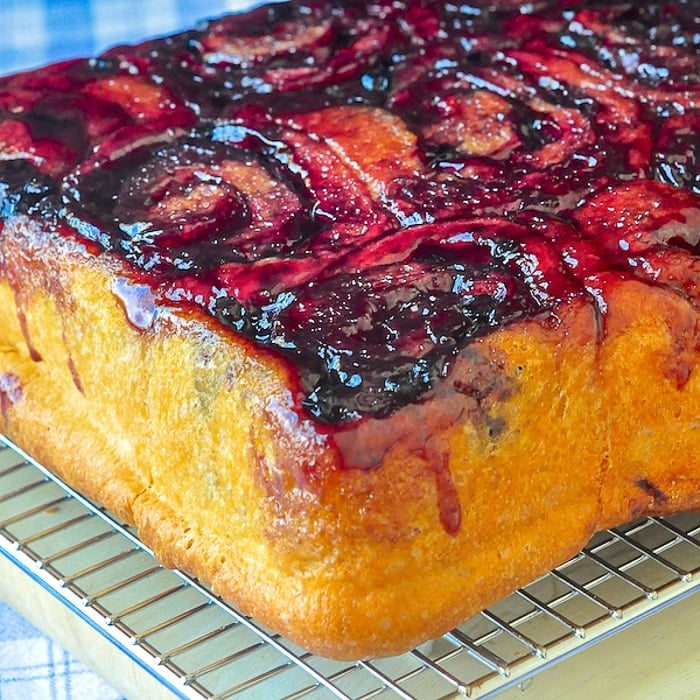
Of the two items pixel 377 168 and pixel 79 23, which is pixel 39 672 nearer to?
pixel 377 168

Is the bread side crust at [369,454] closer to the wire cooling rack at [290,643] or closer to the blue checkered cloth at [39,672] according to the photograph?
the wire cooling rack at [290,643]

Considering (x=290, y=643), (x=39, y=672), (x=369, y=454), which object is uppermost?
(x=369, y=454)

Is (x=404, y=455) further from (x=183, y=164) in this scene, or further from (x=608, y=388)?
(x=183, y=164)

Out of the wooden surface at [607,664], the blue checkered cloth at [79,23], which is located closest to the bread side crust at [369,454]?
the wooden surface at [607,664]

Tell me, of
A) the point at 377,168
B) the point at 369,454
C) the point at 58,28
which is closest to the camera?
the point at 369,454

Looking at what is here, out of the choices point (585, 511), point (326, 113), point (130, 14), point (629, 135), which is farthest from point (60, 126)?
point (130, 14)

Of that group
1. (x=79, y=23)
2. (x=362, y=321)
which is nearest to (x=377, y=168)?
(x=362, y=321)

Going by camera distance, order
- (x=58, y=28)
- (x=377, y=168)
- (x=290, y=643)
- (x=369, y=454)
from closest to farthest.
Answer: (x=369, y=454), (x=290, y=643), (x=377, y=168), (x=58, y=28)

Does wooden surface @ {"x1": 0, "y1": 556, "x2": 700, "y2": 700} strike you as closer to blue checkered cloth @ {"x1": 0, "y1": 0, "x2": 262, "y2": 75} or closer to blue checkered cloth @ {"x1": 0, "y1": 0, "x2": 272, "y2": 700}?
blue checkered cloth @ {"x1": 0, "y1": 0, "x2": 272, "y2": 700}
